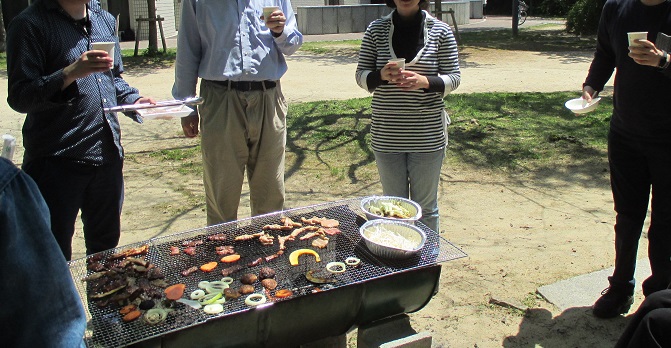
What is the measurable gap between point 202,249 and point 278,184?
0.93m

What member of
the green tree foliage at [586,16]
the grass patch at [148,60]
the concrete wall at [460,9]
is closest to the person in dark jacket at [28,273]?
the grass patch at [148,60]

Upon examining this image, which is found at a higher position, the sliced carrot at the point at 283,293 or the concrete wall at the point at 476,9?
the concrete wall at the point at 476,9

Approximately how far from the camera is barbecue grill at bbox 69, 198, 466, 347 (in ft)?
7.39

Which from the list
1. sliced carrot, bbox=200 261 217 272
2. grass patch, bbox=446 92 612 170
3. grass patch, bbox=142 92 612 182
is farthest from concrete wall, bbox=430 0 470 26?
sliced carrot, bbox=200 261 217 272

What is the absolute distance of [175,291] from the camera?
8.07 ft

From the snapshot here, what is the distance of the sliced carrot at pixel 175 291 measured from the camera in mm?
2426

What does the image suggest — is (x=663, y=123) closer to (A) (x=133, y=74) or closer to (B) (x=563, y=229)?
(B) (x=563, y=229)

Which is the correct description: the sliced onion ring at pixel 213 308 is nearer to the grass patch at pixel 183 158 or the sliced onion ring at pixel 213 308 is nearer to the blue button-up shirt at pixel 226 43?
the blue button-up shirt at pixel 226 43

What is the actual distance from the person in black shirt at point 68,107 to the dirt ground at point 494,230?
1657mm

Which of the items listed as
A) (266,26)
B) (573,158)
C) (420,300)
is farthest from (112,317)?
(573,158)

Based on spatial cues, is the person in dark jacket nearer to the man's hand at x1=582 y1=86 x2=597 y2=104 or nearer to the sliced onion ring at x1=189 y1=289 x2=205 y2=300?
the sliced onion ring at x1=189 y1=289 x2=205 y2=300

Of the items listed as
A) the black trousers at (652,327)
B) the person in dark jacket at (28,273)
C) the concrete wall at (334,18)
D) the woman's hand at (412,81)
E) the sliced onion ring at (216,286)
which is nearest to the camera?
the person in dark jacket at (28,273)

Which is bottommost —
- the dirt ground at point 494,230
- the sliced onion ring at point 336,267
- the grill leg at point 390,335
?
the dirt ground at point 494,230

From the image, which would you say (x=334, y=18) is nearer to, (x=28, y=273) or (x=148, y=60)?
(x=148, y=60)
